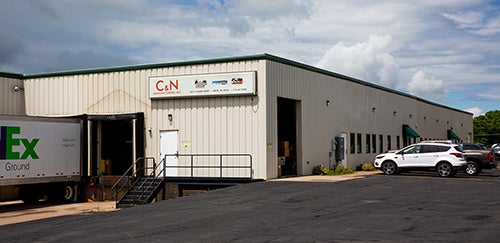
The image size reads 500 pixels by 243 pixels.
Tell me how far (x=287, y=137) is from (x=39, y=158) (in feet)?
39.6

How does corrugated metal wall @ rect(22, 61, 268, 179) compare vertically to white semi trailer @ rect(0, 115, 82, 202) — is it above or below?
above

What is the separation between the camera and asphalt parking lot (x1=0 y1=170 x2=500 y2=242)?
492 inches

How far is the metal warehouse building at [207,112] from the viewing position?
26.7 metres

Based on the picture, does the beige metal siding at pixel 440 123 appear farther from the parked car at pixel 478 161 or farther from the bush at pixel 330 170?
the bush at pixel 330 170

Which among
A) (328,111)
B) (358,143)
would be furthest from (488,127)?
(328,111)

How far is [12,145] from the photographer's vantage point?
24.9 meters

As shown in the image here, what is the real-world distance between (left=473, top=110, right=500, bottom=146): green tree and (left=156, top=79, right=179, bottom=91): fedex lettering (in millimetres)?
97989

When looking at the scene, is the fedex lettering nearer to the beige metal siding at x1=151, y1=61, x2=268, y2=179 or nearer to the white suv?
the beige metal siding at x1=151, y1=61, x2=268, y2=179

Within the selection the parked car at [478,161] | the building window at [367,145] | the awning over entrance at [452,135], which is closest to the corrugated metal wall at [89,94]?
the building window at [367,145]

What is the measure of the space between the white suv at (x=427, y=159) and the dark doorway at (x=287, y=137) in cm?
476

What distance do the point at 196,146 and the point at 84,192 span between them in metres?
6.10

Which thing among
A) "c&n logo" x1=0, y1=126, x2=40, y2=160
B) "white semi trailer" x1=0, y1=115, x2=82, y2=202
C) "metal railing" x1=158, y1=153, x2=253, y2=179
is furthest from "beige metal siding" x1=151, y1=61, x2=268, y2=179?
"c&n logo" x1=0, y1=126, x2=40, y2=160

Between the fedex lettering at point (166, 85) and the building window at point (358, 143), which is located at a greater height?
the fedex lettering at point (166, 85)

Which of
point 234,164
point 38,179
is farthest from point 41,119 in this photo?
point 234,164
